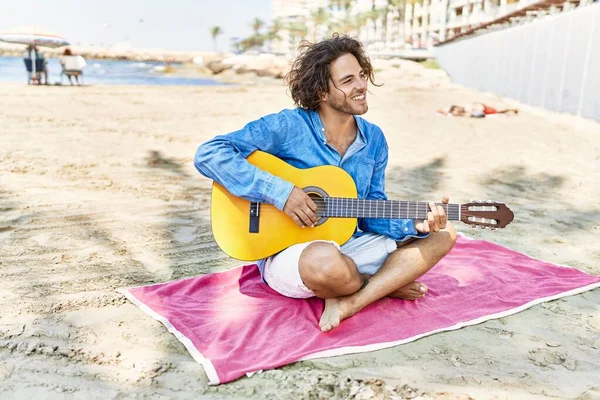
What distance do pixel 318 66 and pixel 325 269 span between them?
46.9 inches

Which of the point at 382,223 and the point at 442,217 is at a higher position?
the point at 442,217

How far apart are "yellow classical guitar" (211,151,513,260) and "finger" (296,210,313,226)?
0.09 meters

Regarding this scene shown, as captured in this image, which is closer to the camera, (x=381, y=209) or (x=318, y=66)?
(x=381, y=209)

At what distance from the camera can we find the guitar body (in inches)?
117

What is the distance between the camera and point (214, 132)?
935 centimetres

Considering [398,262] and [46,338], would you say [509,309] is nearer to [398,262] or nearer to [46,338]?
[398,262]

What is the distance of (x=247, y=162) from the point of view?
9.57 feet

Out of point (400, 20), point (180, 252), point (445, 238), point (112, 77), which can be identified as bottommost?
point (112, 77)

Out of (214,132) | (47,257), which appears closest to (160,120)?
(214,132)

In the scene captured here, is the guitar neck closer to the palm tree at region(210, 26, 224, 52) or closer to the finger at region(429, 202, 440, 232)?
the finger at region(429, 202, 440, 232)

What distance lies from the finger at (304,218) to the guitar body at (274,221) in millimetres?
90

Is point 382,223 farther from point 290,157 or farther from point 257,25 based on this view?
point 257,25

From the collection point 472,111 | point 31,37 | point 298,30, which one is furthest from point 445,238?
point 298,30

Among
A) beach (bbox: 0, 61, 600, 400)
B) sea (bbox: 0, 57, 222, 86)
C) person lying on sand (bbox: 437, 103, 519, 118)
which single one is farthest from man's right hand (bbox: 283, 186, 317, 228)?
sea (bbox: 0, 57, 222, 86)
